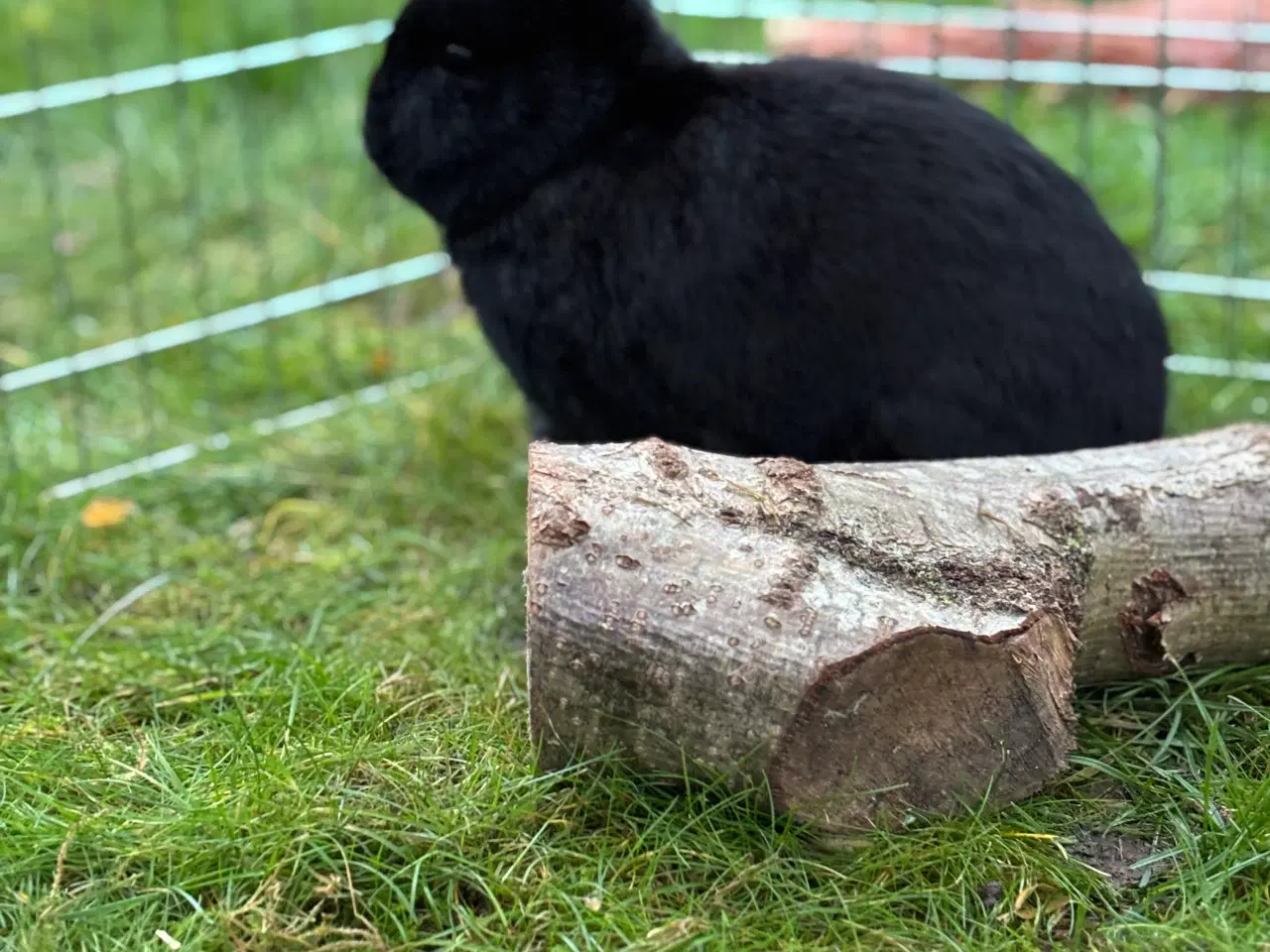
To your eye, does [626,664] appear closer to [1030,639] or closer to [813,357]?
[1030,639]

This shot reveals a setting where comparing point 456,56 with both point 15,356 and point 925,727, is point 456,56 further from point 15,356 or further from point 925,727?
point 15,356

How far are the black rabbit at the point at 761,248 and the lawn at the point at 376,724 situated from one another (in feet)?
1.46

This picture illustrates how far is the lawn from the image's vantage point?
4.84 feet

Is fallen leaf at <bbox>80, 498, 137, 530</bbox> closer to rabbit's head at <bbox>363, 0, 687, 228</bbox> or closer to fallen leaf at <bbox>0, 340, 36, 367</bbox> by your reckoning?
fallen leaf at <bbox>0, 340, 36, 367</bbox>

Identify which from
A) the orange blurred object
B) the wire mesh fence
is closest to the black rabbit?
the wire mesh fence

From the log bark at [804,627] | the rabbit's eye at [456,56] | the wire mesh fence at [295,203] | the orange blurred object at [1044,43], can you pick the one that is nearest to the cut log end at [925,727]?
the log bark at [804,627]

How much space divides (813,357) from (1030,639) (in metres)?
0.66

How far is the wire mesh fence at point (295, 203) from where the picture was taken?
2852 mm

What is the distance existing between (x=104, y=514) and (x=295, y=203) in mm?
1618

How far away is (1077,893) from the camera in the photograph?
1512 mm

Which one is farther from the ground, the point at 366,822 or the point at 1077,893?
the point at 366,822

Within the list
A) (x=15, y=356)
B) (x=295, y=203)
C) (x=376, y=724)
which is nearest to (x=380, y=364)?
(x=15, y=356)

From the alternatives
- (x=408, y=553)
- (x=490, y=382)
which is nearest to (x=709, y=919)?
(x=408, y=553)

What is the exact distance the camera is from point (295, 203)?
389 centimetres
